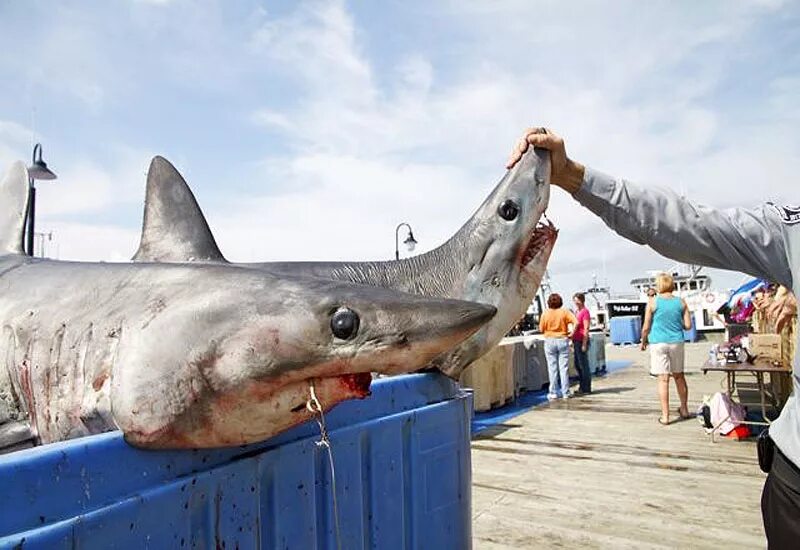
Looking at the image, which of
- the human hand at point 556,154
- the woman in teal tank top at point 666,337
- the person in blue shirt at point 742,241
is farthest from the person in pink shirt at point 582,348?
the person in blue shirt at point 742,241

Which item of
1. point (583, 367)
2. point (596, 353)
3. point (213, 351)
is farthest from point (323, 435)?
point (596, 353)

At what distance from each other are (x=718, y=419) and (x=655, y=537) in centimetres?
296

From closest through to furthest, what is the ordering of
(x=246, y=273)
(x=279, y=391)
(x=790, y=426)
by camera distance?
(x=279, y=391)
(x=790, y=426)
(x=246, y=273)

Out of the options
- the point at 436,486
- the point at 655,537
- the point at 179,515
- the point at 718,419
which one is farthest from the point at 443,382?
the point at 718,419

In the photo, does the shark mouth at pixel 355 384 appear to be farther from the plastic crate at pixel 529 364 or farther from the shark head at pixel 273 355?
the plastic crate at pixel 529 364

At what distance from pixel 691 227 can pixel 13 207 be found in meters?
3.53

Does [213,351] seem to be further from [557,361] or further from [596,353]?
[596,353]

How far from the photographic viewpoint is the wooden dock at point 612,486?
361cm

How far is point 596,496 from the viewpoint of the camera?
4348 mm

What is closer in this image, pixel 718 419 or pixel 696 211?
pixel 696 211

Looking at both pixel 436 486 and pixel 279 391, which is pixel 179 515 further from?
pixel 436 486

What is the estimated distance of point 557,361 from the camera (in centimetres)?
908

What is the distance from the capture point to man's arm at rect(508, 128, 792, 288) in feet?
5.71

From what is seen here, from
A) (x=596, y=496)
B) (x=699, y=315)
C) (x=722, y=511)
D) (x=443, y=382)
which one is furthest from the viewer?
Result: (x=699, y=315)
